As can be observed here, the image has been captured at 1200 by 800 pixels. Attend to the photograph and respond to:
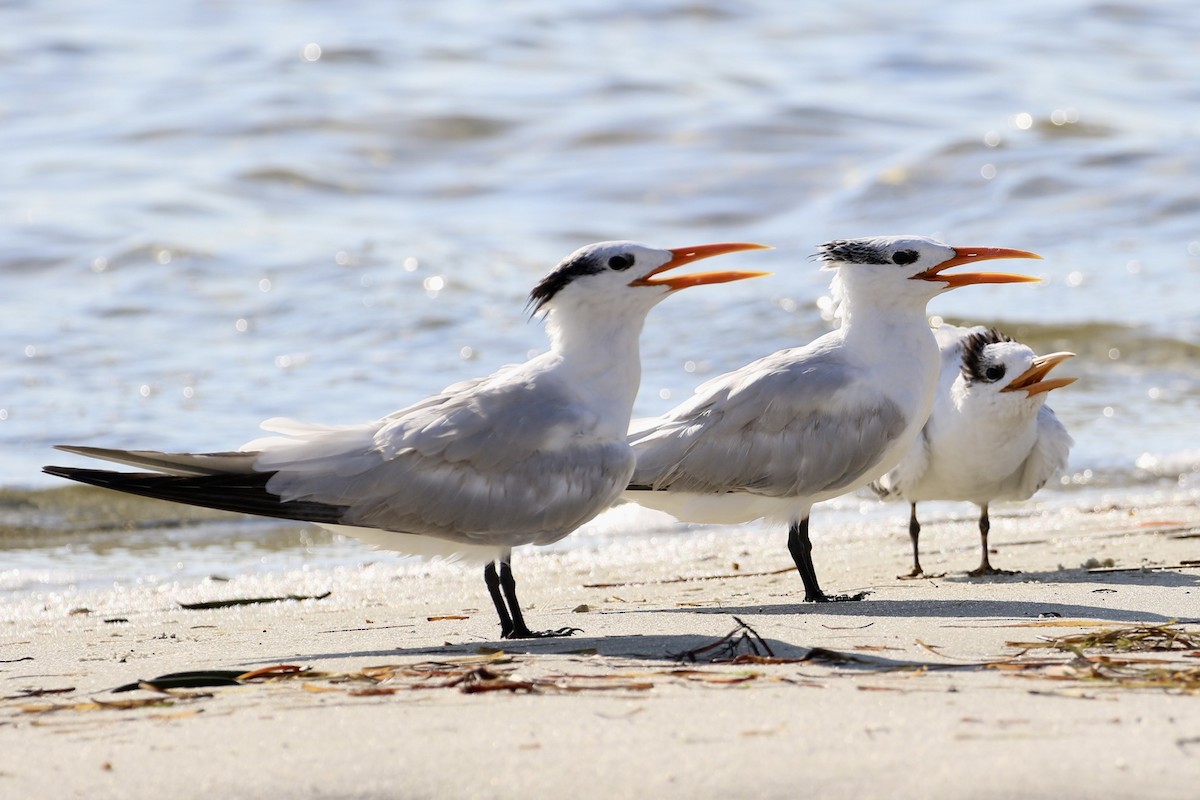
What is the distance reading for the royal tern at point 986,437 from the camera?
6.29 m

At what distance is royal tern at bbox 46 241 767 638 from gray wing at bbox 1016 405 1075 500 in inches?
79.4

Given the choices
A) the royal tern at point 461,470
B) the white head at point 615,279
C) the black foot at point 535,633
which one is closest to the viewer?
the royal tern at point 461,470

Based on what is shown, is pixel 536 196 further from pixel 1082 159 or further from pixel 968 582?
pixel 968 582

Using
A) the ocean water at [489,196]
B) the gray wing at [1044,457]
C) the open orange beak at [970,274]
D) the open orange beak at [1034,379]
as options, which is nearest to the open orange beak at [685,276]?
the open orange beak at [970,274]

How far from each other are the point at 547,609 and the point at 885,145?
38.0 ft

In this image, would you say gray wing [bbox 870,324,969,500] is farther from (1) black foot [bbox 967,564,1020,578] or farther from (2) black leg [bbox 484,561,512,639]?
(2) black leg [bbox 484,561,512,639]

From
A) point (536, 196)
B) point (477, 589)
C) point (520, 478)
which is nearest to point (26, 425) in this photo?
point (477, 589)

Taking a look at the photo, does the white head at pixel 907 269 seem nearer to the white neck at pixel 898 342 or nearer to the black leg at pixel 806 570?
the white neck at pixel 898 342

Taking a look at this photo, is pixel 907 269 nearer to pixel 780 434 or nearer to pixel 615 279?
pixel 780 434

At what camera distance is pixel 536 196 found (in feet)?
49.3

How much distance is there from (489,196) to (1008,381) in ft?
30.9

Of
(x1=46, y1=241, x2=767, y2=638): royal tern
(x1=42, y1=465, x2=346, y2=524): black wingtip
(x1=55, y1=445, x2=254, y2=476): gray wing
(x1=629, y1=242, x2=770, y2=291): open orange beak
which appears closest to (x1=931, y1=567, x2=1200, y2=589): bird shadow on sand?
(x1=629, y1=242, x2=770, y2=291): open orange beak

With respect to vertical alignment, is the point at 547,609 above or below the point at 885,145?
below

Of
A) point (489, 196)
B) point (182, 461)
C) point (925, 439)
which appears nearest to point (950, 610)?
point (925, 439)
